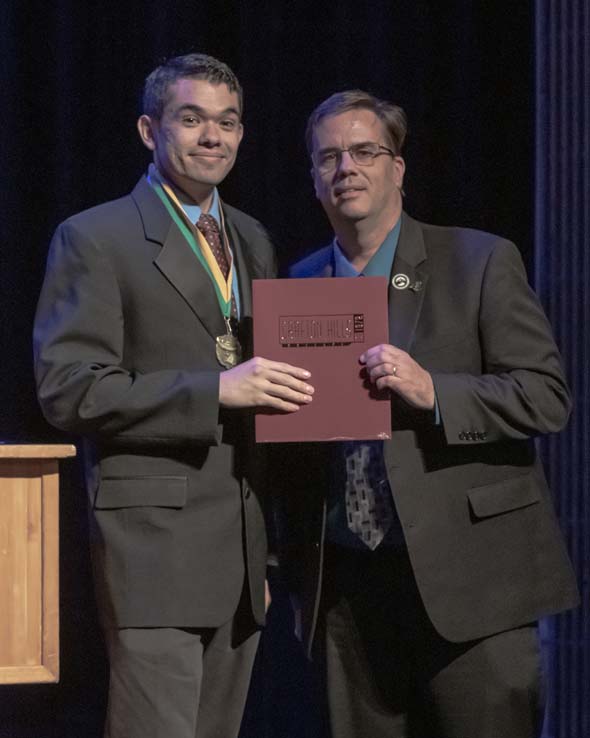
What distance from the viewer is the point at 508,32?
3.65 meters

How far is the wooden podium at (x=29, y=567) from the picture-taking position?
245 centimetres

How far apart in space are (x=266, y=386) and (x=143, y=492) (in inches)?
13.1

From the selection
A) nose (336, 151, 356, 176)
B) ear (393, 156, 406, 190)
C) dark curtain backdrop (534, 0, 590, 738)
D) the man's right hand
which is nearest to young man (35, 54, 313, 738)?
the man's right hand

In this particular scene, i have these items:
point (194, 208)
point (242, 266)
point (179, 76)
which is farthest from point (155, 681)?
point (179, 76)

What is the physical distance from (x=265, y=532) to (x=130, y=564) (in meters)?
0.32

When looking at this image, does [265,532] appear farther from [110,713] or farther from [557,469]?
[557,469]

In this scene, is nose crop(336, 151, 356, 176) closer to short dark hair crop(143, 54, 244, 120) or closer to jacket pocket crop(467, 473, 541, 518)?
short dark hair crop(143, 54, 244, 120)

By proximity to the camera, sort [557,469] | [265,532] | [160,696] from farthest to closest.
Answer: [557,469] < [265,532] < [160,696]

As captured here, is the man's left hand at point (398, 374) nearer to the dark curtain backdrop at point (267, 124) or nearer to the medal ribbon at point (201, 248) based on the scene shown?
the medal ribbon at point (201, 248)

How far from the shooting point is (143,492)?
2.44 meters

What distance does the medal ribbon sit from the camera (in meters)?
2.56

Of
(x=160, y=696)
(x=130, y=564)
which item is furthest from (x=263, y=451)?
(x=160, y=696)

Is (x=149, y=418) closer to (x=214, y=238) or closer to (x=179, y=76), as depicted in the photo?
(x=214, y=238)

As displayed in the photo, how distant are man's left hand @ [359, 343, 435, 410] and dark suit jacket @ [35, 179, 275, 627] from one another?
31cm
